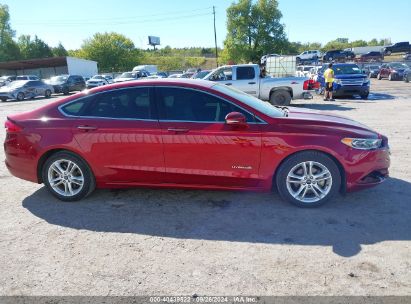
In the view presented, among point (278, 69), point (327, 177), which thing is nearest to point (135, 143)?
point (327, 177)

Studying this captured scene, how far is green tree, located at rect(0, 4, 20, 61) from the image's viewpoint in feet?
221

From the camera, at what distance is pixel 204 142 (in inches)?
Result: 163

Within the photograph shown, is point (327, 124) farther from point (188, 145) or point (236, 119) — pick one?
point (188, 145)

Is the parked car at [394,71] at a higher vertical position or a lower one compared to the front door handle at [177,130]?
lower

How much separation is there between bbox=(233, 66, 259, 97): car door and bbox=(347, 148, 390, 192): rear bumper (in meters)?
10.2

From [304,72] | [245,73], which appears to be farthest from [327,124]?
[304,72]

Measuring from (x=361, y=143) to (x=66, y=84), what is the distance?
30332mm

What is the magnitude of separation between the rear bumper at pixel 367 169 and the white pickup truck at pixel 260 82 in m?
10.2

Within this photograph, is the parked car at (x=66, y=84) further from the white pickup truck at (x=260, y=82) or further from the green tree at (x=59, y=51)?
the green tree at (x=59, y=51)

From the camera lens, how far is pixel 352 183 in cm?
413

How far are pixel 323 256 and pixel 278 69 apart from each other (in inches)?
833

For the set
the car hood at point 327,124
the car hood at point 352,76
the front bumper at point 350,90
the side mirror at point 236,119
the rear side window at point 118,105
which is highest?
the rear side window at point 118,105

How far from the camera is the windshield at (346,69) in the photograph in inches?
690

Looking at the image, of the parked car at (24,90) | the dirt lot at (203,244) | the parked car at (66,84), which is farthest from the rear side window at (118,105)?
the parked car at (66,84)
